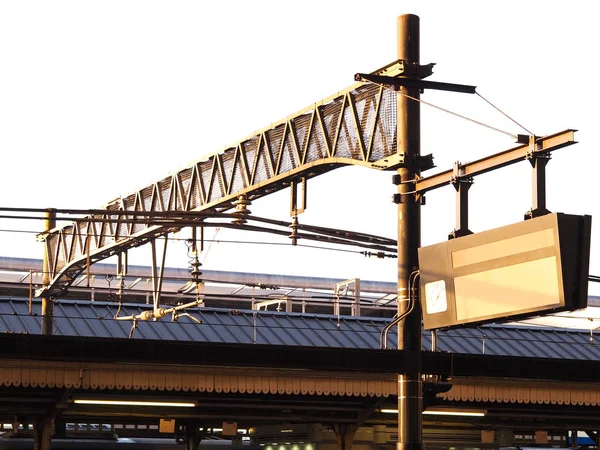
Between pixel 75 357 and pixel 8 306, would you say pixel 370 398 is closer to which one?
pixel 75 357

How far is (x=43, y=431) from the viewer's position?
891 inches

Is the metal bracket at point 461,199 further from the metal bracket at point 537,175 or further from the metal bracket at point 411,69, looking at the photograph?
the metal bracket at point 411,69

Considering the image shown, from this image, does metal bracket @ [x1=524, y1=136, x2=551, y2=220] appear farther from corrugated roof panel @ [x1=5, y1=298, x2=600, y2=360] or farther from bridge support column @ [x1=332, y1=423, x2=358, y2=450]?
corrugated roof panel @ [x1=5, y1=298, x2=600, y2=360]

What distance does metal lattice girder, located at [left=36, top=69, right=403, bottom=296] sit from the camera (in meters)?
19.7

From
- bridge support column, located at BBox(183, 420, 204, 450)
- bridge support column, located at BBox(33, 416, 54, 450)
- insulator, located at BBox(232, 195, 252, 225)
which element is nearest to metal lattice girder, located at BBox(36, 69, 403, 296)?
insulator, located at BBox(232, 195, 252, 225)

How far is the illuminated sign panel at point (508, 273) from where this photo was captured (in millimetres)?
15578

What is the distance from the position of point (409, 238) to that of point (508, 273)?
1883 mm

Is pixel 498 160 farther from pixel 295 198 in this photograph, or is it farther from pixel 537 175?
pixel 295 198

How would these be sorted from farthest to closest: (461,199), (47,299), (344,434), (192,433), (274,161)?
(47,299) → (192,433) → (344,434) → (274,161) → (461,199)

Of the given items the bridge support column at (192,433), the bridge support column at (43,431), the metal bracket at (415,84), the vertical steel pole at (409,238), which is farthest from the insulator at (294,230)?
the bridge support column at (192,433)

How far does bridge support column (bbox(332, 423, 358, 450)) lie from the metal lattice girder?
557 cm

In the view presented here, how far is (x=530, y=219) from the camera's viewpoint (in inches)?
636

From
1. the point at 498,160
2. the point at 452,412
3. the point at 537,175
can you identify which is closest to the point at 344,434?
the point at 452,412

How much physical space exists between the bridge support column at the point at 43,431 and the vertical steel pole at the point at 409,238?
8.00 metres
